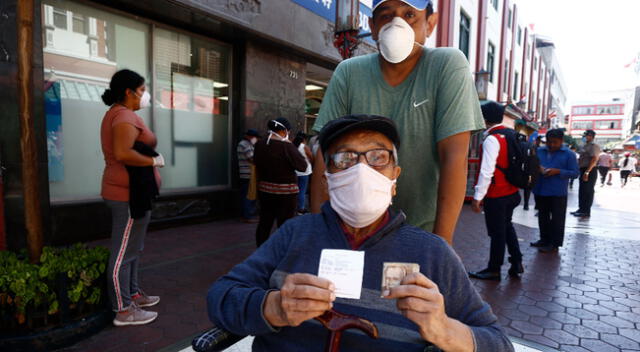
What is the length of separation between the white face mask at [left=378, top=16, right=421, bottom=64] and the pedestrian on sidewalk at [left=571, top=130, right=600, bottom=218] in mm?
9537

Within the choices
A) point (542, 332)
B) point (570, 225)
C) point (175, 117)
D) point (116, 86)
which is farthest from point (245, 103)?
point (570, 225)

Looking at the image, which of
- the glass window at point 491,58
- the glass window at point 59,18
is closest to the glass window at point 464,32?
the glass window at point 491,58

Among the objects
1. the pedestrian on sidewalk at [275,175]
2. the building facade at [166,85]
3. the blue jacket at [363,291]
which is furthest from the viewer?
the building facade at [166,85]

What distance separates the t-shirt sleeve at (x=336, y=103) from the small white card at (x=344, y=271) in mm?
913

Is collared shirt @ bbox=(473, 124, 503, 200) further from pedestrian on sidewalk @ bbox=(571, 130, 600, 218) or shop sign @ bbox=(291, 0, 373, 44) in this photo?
pedestrian on sidewalk @ bbox=(571, 130, 600, 218)

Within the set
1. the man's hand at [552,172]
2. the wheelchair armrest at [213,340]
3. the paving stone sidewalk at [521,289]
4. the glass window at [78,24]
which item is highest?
the glass window at [78,24]

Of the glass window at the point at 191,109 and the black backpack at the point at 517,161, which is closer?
the black backpack at the point at 517,161

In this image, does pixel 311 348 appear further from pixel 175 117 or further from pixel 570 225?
pixel 570 225

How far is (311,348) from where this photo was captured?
1.38 m

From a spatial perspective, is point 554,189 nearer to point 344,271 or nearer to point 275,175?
point 275,175

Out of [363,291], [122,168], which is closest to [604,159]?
[122,168]

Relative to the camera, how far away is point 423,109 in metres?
1.70

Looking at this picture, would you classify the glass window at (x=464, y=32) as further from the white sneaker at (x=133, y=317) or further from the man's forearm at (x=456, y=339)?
the man's forearm at (x=456, y=339)

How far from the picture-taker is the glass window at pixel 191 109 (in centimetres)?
692
